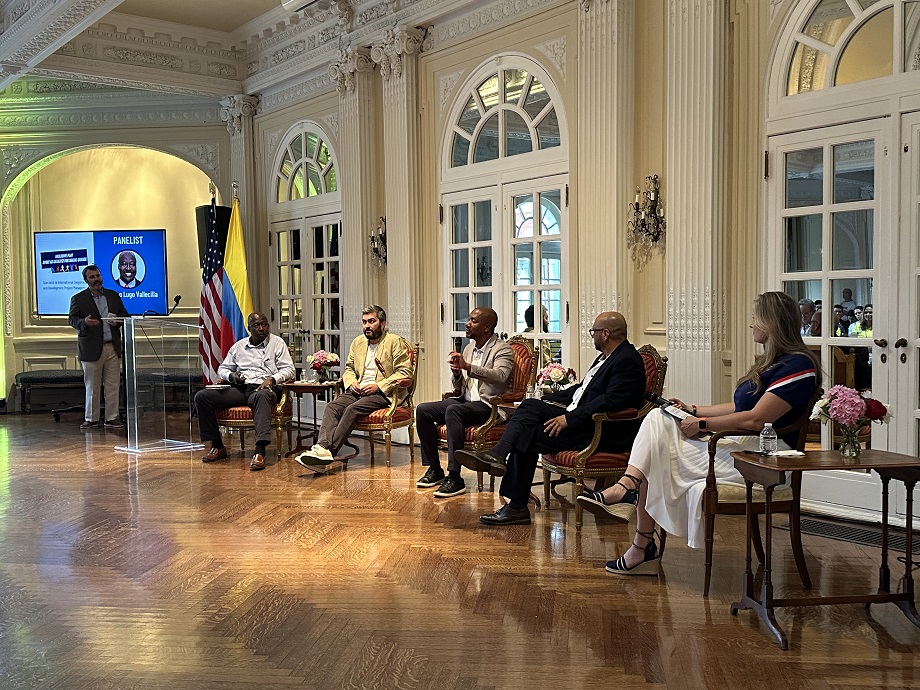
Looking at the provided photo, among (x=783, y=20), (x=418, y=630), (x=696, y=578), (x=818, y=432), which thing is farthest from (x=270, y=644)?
(x=783, y=20)

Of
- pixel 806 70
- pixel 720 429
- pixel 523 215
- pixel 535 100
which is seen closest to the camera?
pixel 720 429

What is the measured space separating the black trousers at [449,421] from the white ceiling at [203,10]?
18.3 ft

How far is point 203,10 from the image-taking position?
10047 millimetres

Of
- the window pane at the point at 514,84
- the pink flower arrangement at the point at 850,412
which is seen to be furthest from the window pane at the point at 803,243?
the window pane at the point at 514,84

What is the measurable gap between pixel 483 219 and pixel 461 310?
2.94 feet

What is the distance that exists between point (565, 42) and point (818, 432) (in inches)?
143

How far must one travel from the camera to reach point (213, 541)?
201 inches

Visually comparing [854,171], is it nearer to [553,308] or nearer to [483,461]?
[553,308]

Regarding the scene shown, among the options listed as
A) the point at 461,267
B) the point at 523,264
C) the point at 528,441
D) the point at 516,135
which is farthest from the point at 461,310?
the point at 528,441

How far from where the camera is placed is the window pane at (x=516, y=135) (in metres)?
7.55

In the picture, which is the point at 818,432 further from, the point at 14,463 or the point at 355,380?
the point at 14,463

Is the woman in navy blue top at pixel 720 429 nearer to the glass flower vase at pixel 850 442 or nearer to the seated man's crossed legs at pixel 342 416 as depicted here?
the glass flower vase at pixel 850 442

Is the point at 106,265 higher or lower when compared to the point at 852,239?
higher

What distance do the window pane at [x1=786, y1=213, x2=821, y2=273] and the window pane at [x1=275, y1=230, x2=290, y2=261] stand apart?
6.84m
